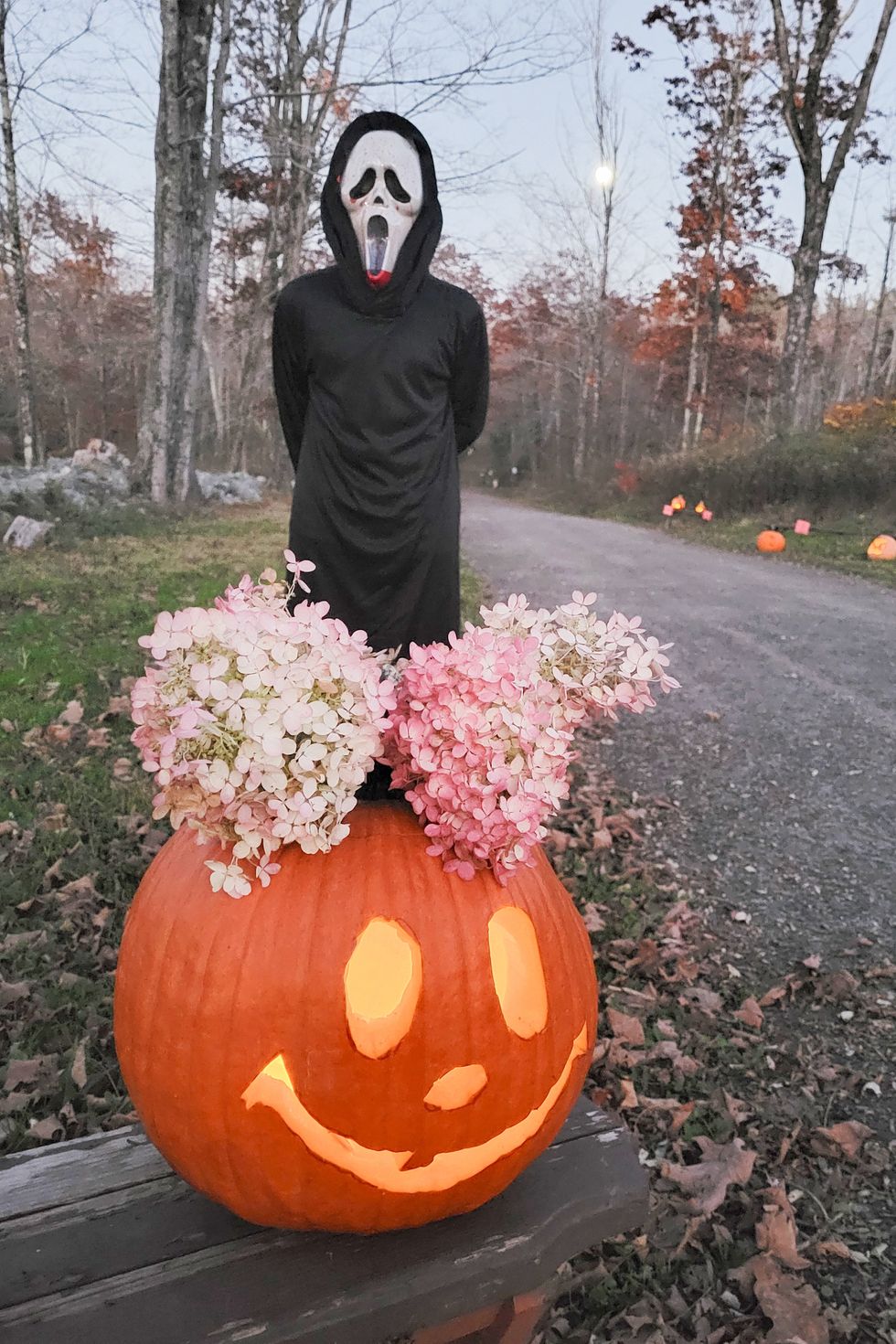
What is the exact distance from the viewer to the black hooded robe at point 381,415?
8.66 ft

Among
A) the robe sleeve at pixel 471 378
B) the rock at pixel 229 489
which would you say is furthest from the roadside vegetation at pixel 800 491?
the robe sleeve at pixel 471 378

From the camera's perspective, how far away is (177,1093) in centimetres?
167

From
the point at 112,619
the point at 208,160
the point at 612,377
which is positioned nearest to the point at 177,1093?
the point at 112,619

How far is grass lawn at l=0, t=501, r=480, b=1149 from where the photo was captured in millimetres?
2734

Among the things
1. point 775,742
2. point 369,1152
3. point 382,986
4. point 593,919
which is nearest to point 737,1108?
point 593,919

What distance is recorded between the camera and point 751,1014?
127 inches

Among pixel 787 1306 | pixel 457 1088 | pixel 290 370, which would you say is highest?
pixel 290 370

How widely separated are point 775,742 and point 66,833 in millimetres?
4423

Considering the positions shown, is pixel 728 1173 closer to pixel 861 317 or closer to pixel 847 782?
pixel 847 782

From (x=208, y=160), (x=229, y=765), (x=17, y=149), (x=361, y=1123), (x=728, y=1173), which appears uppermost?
(x=17, y=149)

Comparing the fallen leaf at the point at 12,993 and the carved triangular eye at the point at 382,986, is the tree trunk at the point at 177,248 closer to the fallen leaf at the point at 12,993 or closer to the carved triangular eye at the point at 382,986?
the fallen leaf at the point at 12,993

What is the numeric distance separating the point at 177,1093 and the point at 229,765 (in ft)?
2.38

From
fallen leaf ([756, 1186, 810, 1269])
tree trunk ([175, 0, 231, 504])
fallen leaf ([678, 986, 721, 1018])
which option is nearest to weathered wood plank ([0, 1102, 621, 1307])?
fallen leaf ([756, 1186, 810, 1269])

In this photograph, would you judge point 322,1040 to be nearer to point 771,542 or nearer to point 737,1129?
point 737,1129
